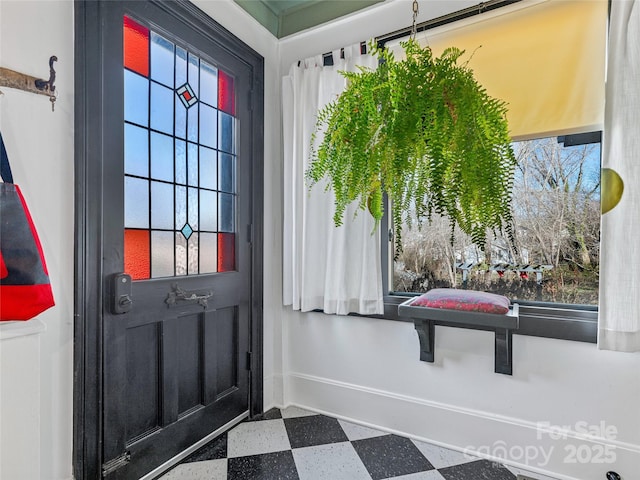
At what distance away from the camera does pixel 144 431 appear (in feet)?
5.54

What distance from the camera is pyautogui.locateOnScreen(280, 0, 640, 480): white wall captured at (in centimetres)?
165

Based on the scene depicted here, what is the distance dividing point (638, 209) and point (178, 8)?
7.61ft

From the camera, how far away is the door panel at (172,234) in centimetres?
155

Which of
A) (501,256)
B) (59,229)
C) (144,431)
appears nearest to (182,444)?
(144,431)

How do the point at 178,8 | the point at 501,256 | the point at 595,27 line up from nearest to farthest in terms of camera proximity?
1. the point at 595,27
2. the point at 178,8
3. the point at 501,256

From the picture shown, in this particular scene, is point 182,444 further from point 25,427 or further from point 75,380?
point 25,427

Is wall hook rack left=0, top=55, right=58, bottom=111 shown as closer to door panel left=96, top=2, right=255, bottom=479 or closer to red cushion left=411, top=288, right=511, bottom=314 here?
door panel left=96, top=2, right=255, bottom=479

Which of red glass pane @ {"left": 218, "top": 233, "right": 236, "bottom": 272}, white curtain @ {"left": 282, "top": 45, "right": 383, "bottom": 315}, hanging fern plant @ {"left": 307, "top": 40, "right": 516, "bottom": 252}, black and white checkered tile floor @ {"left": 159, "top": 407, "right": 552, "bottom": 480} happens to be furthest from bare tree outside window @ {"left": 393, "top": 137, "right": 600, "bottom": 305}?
red glass pane @ {"left": 218, "top": 233, "right": 236, "bottom": 272}

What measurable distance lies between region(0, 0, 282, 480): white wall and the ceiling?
1214 millimetres

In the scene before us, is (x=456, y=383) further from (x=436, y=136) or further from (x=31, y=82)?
(x=31, y=82)

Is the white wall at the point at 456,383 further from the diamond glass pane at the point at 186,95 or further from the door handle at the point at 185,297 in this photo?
the diamond glass pane at the point at 186,95

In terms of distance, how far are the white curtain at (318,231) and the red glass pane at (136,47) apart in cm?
90

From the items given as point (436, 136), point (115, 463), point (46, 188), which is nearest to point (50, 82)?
point (46, 188)

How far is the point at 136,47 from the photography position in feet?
5.43
